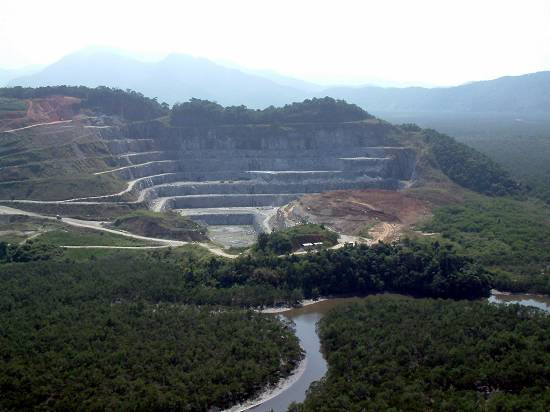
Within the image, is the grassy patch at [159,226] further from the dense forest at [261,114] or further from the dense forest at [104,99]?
the dense forest at [104,99]

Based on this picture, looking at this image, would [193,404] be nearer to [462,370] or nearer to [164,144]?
[462,370]

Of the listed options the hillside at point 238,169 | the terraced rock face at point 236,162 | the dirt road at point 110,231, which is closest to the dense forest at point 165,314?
the dirt road at point 110,231

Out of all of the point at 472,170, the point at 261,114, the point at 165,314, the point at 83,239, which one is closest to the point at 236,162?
the point at 261,114

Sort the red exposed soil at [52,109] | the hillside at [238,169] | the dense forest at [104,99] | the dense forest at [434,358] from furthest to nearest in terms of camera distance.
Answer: the dense forest at [104,99]
the red exposed soil at [52,109]
the hillside at [238,169]
the dense forest at [434,358]

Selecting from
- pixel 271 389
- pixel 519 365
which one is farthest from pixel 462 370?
pixel 271 389

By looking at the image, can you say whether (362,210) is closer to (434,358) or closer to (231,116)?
(434,358)

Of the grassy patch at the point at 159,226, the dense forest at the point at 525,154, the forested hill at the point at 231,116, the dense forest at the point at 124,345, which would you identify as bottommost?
the dense forest at the point at 525,154

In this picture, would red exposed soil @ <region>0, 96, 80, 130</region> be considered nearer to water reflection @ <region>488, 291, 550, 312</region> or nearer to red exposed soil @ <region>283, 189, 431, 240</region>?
red exposed soil @ <region>283, 189, 431, 240</region>

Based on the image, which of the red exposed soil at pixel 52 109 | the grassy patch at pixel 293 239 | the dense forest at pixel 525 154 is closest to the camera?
the grassy patch at pixel 293 239
